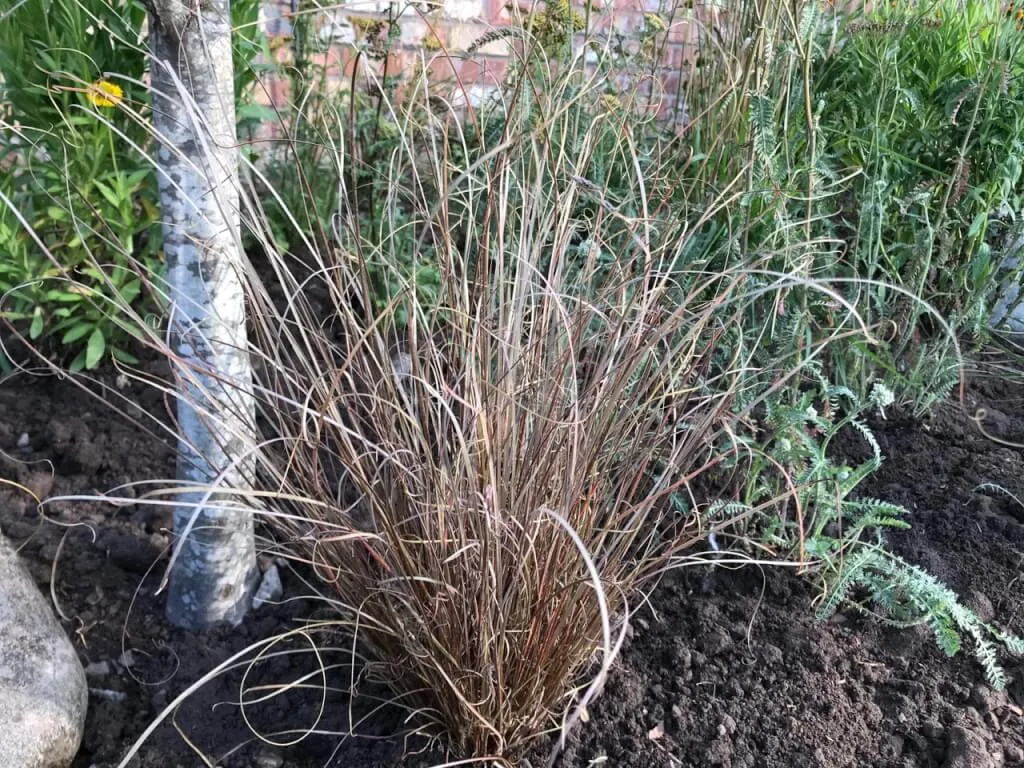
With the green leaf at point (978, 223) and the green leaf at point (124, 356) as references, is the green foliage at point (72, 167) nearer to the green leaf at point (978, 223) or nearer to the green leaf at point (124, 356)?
the green leaf at point (124, 356)

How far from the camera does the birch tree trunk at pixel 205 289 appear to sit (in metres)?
1.26

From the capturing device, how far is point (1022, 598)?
1.65 m

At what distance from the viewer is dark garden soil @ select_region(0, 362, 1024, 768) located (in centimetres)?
137

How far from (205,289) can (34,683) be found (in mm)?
684

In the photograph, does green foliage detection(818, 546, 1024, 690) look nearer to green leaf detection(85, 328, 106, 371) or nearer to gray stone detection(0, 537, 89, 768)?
gray stone detection(0, 537, 89, 768)

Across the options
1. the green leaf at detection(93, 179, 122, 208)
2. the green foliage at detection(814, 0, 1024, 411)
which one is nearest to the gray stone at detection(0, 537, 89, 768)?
the green leaf at detection(93, 179, 122, 208)

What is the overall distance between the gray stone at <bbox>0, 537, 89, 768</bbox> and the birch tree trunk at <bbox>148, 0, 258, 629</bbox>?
222 millimetres

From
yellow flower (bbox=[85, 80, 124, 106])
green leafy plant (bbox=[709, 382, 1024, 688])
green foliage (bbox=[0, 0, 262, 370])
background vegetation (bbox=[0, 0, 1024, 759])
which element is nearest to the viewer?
yellow flower (bbox=[85, 80, 124, 106])

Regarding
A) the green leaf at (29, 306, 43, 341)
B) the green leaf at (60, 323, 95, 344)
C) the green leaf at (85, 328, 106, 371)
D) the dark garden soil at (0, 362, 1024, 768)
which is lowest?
the dark garden soil at (0, 362, 1024, 768)

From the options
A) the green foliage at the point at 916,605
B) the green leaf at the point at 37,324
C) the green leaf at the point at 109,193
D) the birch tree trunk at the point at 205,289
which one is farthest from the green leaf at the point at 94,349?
the green foliage at the point at 916,605

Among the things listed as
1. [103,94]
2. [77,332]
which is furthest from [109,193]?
[103,94]

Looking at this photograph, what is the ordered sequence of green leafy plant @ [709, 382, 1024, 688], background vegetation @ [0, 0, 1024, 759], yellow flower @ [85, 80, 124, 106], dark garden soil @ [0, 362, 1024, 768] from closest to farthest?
yellow flower @ [85, 80, 124, 106] < background vegetation @ [0, 0, 1024, 759] < dark garden soil @ [0, 362, 1024, 768] < green leafy plant @ [709, 382, 1024, 688]

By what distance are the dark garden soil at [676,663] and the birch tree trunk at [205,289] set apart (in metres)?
0.09

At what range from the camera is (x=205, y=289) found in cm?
140
